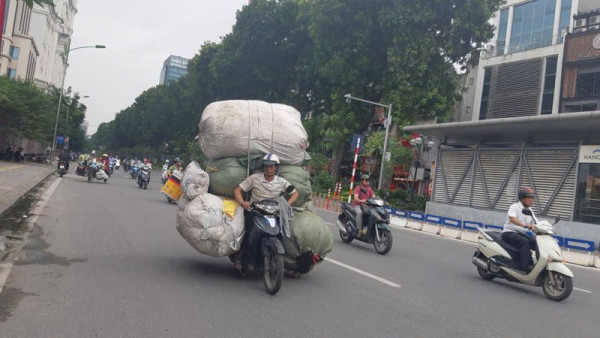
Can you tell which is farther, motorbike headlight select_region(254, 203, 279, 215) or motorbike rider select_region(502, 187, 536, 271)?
motorbike rider select_region(502, 187, 536, 271)

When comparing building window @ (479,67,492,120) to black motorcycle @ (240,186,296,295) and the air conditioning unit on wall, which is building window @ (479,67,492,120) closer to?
the air conditioning unit on wall

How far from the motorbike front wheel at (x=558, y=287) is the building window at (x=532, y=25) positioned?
1226 inches

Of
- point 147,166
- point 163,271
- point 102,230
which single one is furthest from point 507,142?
point 163,271

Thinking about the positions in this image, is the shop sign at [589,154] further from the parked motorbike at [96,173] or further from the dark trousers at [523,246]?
the parked motorbike at [96,173]

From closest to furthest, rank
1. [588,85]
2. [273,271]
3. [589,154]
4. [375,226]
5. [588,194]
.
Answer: [273,271]
[375,226]
[589,154]
[588,194]
[588,85]

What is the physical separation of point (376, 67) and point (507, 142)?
10.5m

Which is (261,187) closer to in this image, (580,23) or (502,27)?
(580,23)

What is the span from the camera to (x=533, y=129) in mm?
20609

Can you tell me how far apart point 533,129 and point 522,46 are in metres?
18.5

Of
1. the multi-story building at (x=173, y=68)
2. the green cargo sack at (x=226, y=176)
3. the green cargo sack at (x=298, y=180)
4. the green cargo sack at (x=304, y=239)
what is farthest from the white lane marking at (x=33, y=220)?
the multi-story building at (x=173, y=68)

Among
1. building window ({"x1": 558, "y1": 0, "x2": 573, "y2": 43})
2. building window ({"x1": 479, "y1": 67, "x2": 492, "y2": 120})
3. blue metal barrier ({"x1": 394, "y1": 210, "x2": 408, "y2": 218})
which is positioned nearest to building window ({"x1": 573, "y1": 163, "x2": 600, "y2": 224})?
blue metal barrier ({"x1": 394, "y1": 210, "x2": 408, "y2": 218})

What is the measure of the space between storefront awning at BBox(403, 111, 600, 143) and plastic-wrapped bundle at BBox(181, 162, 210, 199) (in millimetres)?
14671

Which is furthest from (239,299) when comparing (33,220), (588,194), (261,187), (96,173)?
(96,173)

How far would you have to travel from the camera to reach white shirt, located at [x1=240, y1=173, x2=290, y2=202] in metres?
6.65
